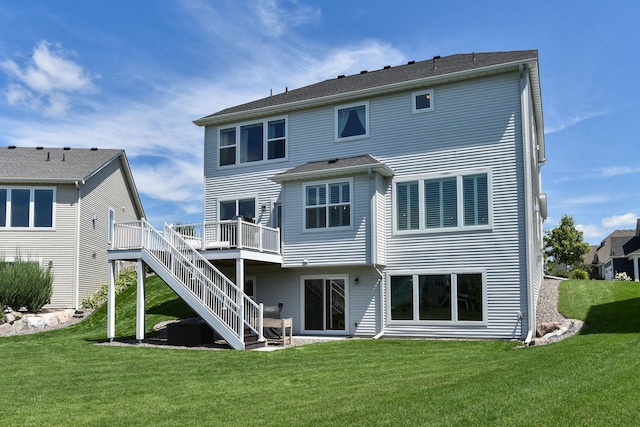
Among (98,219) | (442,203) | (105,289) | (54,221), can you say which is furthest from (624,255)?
(54,221)

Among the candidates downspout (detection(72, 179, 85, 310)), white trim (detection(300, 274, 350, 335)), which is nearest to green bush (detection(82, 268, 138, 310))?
downspout (detection(72, 179, 85, 310))

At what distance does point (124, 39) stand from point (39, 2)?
263 centimetres

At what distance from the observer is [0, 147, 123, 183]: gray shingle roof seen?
22859 mm

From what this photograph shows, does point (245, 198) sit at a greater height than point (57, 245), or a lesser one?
greater

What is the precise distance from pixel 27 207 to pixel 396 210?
50.2 feet

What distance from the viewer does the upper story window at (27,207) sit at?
22891 mm

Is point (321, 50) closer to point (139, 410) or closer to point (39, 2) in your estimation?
point (39, 2)

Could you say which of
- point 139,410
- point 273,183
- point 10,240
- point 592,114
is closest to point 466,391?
point 139,410

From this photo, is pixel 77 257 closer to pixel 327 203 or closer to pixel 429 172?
pixel 327 203

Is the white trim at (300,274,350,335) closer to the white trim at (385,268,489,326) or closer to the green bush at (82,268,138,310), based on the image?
the white trim at (385,268,489,326)

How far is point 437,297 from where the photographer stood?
1614 centimetres

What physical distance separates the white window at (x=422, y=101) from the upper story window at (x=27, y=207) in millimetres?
14968

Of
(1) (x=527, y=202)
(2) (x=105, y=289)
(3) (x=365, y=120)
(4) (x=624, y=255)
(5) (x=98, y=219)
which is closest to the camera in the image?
(1) (x=527, y=202)

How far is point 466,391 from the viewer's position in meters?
7.31
